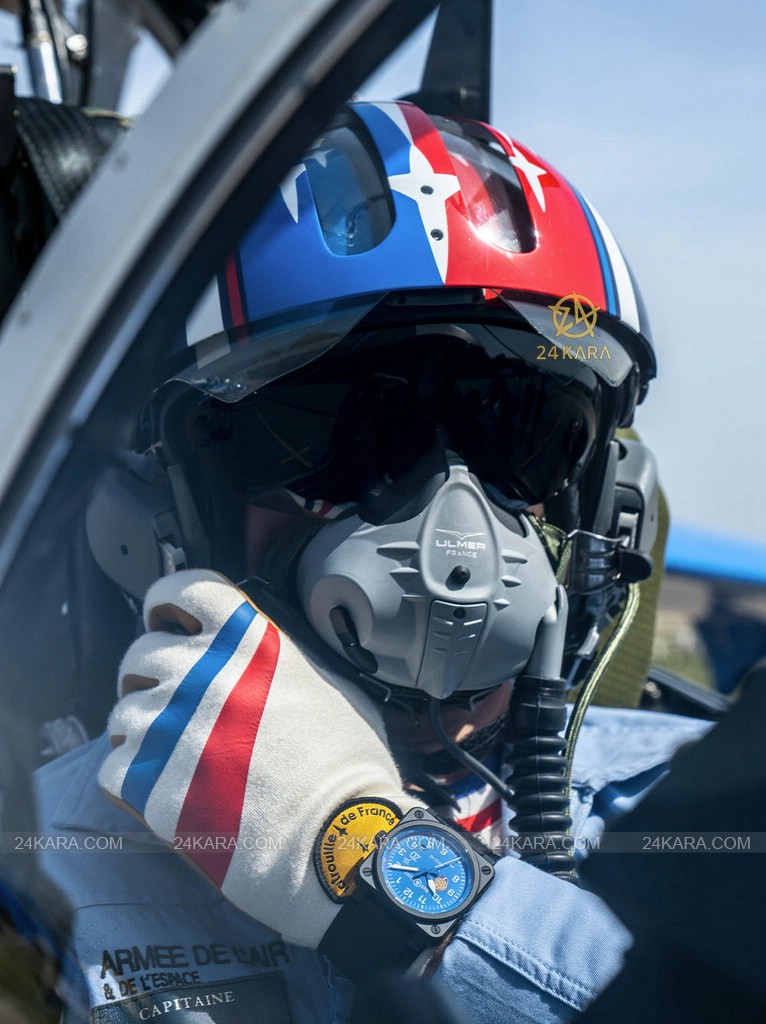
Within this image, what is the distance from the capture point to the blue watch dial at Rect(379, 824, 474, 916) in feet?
3.04

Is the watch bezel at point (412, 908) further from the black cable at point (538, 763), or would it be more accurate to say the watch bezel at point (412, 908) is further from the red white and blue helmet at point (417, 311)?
the red white and blue helmet at point (417, 311)

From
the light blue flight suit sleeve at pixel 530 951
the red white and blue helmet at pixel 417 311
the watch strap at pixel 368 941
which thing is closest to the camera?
the light blue flight suit sleeve at pixel 530 951

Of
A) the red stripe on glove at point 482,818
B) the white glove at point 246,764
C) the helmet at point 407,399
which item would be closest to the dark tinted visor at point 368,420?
the helmet at point 407,399

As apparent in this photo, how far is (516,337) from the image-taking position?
3.80 feet

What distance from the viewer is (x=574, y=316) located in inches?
47.3

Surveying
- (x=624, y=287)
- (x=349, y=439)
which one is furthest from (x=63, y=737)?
(x=624, y=287)

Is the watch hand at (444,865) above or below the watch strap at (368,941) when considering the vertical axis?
above

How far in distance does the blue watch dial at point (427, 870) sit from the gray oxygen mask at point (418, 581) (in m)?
0.22

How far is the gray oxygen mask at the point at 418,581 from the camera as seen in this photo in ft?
3.66

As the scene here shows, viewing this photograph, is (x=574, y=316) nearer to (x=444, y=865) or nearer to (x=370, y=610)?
(x=370, y=610)

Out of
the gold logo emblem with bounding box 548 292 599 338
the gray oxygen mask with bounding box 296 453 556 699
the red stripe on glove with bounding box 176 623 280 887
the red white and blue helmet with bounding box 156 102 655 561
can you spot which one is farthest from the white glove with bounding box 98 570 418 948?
the gold logo emblem with bounding box 548 292 599 338

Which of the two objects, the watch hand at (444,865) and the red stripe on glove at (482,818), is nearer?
the watch hand at (444,865)

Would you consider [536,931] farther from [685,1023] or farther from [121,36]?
[121,36]

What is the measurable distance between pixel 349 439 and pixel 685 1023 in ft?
2.33
